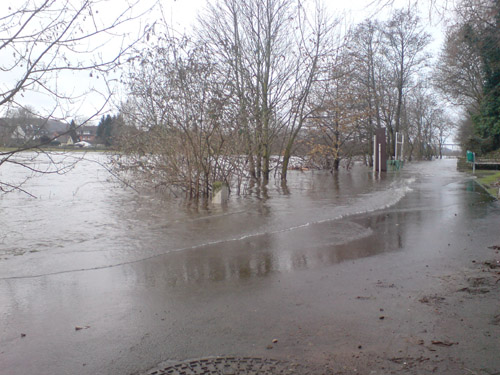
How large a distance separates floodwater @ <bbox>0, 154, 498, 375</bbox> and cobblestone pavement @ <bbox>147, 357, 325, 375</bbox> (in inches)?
5.3

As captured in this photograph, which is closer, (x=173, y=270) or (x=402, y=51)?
(x=173, y=270)

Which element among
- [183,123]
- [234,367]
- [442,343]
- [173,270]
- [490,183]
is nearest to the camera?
[234,367]

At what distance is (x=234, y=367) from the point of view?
3635 mm

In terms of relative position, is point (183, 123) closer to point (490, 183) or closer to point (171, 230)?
point (171, 230)

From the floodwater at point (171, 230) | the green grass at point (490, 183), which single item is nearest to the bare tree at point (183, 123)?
the floodwater at point (171, 230)

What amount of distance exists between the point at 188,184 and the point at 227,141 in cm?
183

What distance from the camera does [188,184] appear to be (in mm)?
15453

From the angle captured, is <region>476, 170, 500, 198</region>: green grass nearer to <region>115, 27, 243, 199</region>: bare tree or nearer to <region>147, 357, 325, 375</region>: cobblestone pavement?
<region>115, 27, 243, 199</region>: bare tree

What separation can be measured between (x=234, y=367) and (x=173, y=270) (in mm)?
3136

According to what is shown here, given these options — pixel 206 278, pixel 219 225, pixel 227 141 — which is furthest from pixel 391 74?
pixel 206 278

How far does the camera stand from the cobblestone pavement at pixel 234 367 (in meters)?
3.55

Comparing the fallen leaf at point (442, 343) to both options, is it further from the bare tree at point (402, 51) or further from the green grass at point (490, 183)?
the bare tree at point (402, 51)

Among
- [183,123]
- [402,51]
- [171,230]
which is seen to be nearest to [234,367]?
[171,230]

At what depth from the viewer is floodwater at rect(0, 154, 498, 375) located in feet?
13.4
